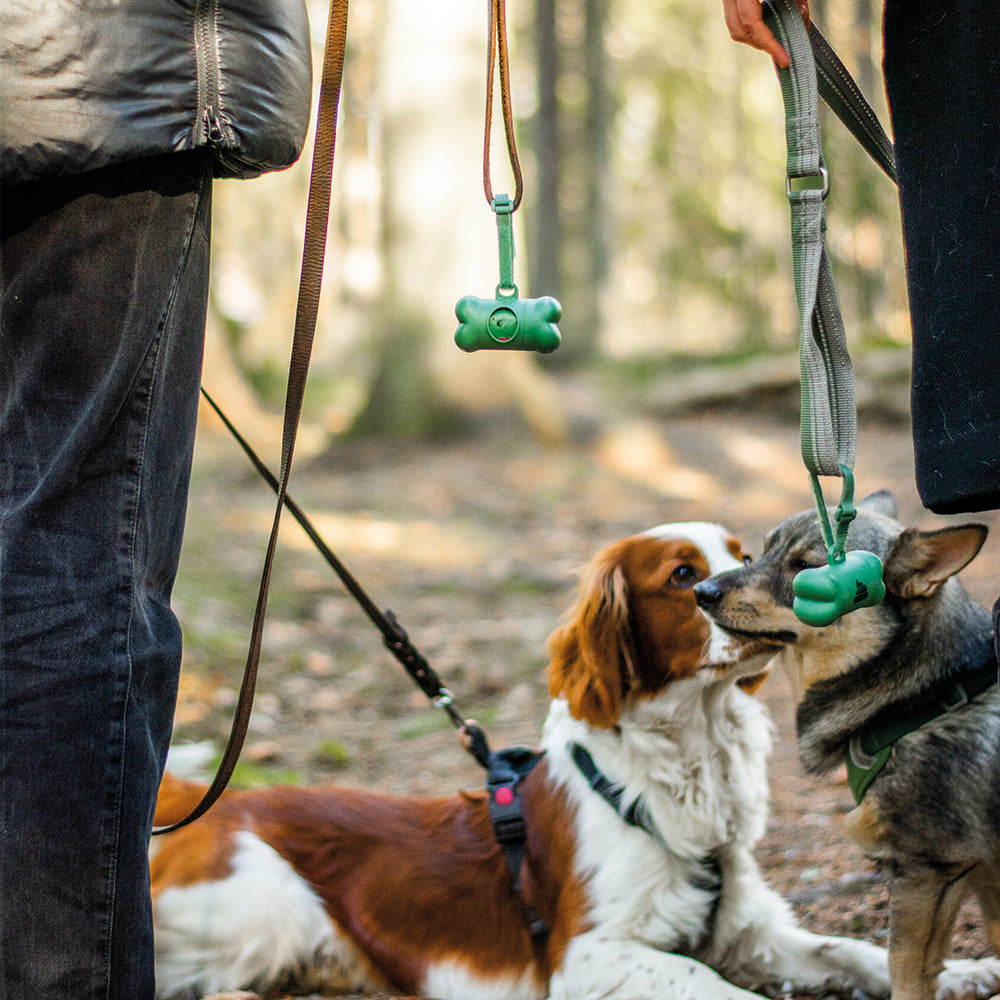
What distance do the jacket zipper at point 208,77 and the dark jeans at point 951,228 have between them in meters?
1.31

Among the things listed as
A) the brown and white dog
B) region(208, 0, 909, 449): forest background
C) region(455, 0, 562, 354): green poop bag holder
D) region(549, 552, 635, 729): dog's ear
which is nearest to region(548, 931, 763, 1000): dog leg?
the brown and white dog

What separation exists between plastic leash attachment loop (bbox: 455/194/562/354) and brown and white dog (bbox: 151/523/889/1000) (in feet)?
4.51

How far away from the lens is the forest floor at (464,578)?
4.66 meters

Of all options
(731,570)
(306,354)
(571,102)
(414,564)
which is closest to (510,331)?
(306,354)

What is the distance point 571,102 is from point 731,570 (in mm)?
22431

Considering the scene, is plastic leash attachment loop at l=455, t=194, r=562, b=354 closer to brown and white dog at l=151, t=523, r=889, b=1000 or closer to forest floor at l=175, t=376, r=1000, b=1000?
brown and white dog at l=151, t=523, r=889, b=1000

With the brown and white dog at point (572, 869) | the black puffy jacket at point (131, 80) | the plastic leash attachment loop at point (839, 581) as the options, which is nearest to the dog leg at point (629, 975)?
the brown and white dog at point (572, 869)

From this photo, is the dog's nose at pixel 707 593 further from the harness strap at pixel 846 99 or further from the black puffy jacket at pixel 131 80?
the black puffy jacket at pixel 131 80

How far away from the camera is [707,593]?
9.94ft

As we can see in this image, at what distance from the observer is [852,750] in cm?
280

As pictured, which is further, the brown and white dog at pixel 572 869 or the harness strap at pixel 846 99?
the brown and white dog at pixel 572 869

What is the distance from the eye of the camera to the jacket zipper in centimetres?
192

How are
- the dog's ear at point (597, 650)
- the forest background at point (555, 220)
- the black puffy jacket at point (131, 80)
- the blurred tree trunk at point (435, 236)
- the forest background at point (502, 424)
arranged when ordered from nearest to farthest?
the black puffy jacket at point (131, 80) < the dog's ear at point (597, 650) < the forest background at point (502, 424) < the blurred tree trunk at point (435, 236) < the forest background at point (555, 220)

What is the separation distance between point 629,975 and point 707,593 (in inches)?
42.9
